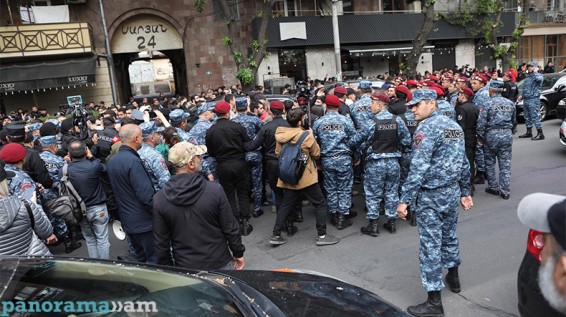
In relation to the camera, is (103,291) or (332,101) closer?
(103,291)

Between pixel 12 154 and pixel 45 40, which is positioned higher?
pixel 45 40

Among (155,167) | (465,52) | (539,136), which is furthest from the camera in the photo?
(465,52)

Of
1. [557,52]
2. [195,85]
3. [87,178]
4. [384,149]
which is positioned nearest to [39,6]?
[195,85]

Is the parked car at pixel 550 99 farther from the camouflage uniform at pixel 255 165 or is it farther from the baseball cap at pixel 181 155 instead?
the baseball cap at pixel 181 155

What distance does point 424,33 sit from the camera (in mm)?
18875

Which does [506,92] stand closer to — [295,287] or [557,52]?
[295,287]

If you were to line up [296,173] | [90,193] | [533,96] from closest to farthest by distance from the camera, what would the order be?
[90,193] < [296,173] < [533,96]

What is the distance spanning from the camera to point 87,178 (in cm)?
483

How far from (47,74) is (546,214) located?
20.2 meters

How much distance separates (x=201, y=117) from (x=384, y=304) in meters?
4.85

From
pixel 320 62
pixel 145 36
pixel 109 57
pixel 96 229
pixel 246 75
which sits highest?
pixel 145 36

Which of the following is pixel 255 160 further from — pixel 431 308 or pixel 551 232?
pixel 551 232

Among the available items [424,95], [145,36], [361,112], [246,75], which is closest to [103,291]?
[424,95]

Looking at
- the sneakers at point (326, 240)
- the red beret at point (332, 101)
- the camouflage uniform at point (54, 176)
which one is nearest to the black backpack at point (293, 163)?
the red beret at point (332, 101)
